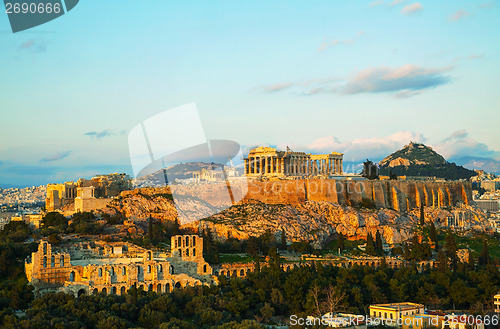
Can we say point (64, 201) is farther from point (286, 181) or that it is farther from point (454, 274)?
point (454, 274)

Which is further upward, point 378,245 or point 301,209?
point 301,209

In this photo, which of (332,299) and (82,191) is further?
(82,191)

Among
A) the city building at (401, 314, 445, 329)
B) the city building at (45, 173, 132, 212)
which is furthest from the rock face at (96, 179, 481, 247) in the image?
the city building at (401, 314, 445, 329)

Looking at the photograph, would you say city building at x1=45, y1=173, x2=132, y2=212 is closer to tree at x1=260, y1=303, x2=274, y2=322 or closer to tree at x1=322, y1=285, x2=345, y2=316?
tree at x1=260, y1=303, x2=274, y2=322

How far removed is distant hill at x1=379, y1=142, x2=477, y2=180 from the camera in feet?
511

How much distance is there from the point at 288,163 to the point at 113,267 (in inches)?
1753

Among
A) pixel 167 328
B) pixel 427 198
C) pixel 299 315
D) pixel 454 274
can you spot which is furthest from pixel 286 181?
pixel 167 328

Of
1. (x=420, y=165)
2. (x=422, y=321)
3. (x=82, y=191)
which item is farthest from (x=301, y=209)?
(x=420, y=165)

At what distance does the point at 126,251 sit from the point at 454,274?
24.6 meters

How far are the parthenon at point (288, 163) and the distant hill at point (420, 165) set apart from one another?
176 ft

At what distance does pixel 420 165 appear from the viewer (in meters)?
168

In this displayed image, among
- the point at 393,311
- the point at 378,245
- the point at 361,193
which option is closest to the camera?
the point at 393,311

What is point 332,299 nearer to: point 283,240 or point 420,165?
point 283,240

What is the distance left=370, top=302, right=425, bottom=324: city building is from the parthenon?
43691 mm
